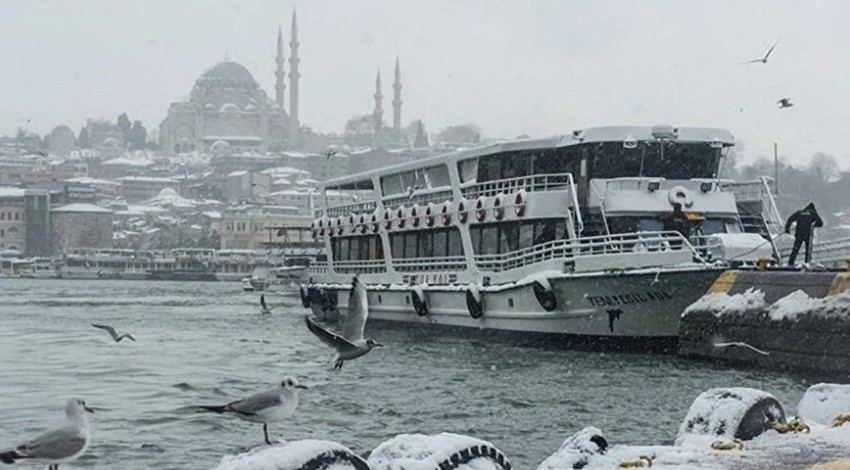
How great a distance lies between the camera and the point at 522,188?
25984mm

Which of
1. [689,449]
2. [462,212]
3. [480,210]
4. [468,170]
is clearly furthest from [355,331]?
[468,170]

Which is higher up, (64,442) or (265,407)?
(265,407)

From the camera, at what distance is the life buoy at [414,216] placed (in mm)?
30153

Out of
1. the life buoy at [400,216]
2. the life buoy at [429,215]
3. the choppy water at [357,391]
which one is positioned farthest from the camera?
the life buoy at [400,216]

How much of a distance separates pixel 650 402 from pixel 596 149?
32.8 feet

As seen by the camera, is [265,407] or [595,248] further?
[595,248]

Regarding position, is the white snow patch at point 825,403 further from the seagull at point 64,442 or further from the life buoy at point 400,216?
the life buoy at point 400,216

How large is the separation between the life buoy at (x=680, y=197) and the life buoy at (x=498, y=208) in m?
3.36

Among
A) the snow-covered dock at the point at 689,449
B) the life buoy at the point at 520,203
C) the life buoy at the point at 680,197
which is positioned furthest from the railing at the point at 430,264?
the snow-covered dock at the point at 689,449

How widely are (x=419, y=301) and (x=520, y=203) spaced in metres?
4.44

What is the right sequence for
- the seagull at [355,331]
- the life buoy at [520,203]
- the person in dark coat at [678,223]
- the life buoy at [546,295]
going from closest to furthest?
the seagull at [355,331]
the life buoy at [546,295]
the person in dark coat at [678,223]
the life buoy at [520,203]

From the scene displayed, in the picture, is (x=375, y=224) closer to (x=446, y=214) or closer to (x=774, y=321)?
(x=446, y=214)

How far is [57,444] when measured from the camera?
7.67 metres

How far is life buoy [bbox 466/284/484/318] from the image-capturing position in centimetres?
2642
